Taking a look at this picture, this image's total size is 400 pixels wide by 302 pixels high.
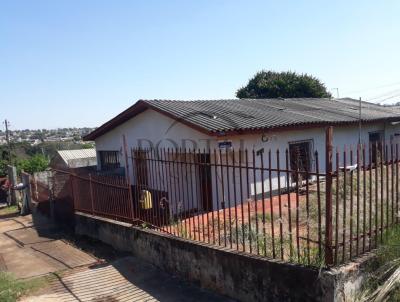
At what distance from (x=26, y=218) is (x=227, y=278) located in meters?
10.7

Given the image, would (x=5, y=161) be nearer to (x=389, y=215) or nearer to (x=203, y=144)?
(x=203, y=144)

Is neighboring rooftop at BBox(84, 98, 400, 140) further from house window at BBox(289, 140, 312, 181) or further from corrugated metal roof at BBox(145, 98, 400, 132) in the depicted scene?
house window at BBox(289, 140, 312, 181)

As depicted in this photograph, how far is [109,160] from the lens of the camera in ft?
55.2

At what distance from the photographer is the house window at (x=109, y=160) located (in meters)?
16.2

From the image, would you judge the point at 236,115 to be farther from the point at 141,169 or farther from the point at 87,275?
the point at 87,275

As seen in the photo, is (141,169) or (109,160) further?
(109,160)

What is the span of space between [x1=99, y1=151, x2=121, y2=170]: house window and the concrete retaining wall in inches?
326

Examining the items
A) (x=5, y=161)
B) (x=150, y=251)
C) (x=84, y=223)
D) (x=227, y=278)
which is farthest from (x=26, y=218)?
(x=5, y=161)

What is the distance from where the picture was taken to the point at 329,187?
14.6ft

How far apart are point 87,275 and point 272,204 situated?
3753 mm

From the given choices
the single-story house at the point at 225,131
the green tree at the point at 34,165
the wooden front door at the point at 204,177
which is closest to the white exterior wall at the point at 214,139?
the single-story house at the point at 225,131

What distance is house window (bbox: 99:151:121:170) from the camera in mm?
16234

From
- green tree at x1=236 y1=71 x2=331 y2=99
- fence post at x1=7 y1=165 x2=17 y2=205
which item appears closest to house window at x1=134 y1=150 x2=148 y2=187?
fence post at x1=7 y1=165 x2=17 y2=205

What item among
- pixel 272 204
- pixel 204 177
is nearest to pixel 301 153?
pixel 204 177
